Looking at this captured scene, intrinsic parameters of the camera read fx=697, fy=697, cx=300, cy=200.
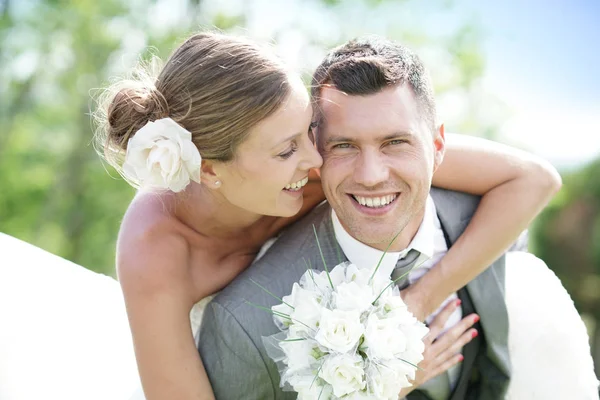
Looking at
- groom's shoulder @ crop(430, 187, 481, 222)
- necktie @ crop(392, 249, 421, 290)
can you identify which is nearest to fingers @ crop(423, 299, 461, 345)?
necktie @ crop(392, 249, 421, 290)

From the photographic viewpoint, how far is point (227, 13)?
16234 mm

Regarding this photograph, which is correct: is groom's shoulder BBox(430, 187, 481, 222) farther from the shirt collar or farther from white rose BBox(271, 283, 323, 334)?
white rose BBox(271, 283, 323, 334)

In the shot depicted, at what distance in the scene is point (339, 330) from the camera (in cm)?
242

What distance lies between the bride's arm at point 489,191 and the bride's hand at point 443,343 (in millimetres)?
142

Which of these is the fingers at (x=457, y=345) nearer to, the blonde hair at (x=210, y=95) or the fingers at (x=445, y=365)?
the fingers at (x=445, y=365)

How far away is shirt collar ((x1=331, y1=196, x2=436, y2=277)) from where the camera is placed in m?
3.35

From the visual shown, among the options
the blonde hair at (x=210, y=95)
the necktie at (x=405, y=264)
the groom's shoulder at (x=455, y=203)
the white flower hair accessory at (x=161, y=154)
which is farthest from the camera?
the groom's shoulder at (x=455, y=203)

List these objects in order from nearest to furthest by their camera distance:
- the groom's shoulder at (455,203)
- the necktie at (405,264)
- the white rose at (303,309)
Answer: the white rose at (303,309) < the necktie at (405,264) < the groom's shoulder at (455,203)

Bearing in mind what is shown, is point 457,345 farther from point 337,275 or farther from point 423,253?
point 337,275

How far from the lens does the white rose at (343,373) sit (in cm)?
242

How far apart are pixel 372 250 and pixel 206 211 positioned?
33.5 inches

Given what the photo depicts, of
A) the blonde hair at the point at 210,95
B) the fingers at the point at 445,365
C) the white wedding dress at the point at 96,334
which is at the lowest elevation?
the white wedding dress at the point at 96,334

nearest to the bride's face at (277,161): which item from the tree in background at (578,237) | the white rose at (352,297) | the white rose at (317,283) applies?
A: the white rose at (317,283)

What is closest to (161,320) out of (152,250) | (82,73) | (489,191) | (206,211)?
(152,250)
